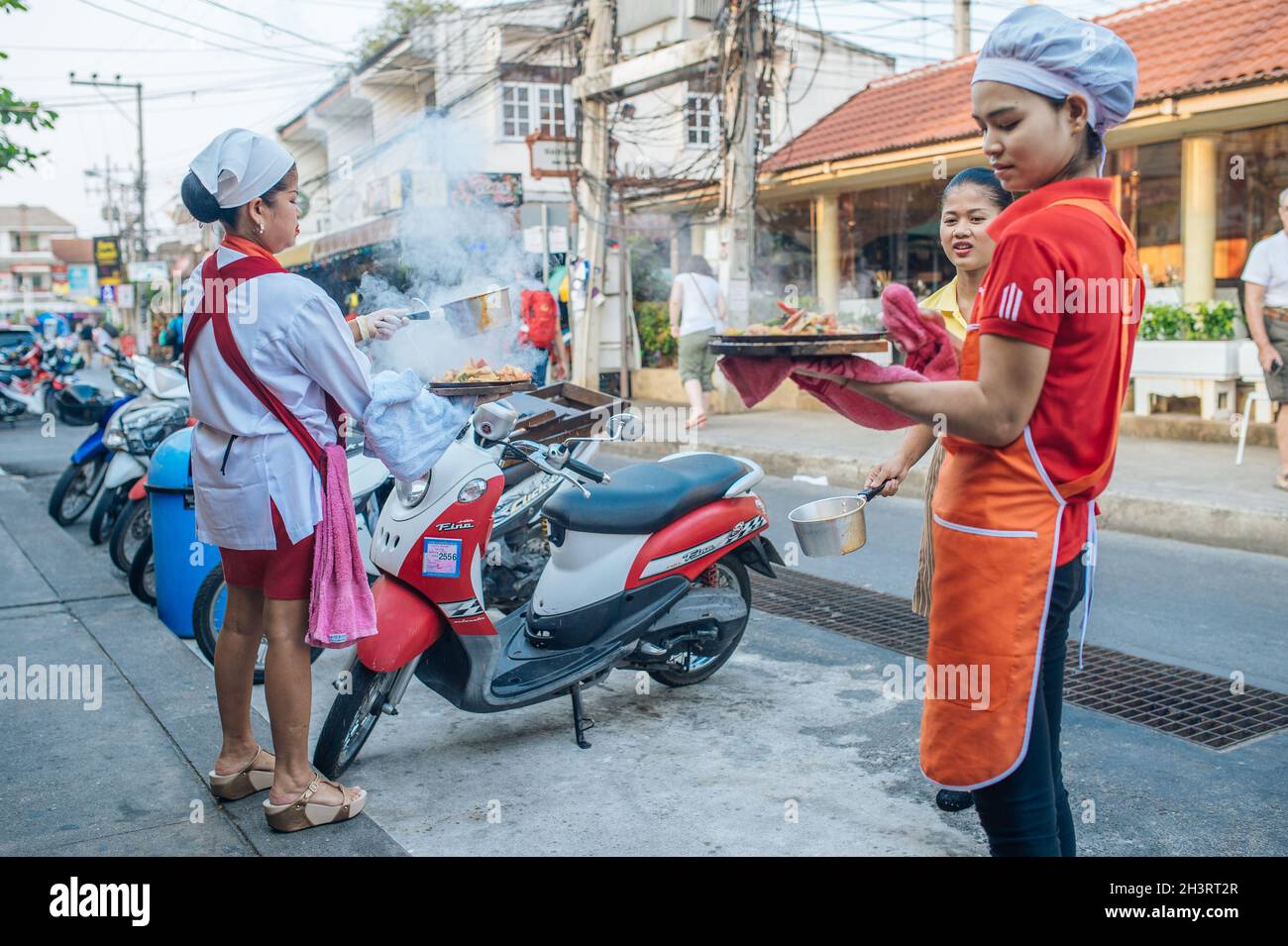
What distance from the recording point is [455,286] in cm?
573

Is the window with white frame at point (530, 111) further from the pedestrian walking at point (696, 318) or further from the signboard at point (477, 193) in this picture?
the signboard at point (477, 193)

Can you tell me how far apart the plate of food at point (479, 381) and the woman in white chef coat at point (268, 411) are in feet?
2.41

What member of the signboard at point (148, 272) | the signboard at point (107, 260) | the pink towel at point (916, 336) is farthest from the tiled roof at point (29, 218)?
the pink towel at point (916, 336)

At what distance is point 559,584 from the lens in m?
4.14

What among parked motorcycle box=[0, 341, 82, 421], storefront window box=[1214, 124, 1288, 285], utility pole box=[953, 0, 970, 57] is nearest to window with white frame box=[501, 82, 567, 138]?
utility pole box=[953, 0, 970, 57]

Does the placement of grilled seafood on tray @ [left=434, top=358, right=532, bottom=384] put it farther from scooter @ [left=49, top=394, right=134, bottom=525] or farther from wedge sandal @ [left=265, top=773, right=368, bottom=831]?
scooter @ [left=49, top=394, right=134, bottom=525]

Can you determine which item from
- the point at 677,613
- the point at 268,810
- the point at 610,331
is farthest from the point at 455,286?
the point at 610,331

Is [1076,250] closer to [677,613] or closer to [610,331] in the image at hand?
[677,613]

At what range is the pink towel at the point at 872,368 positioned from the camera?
184 centimetres

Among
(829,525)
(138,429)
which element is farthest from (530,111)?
(829,525)

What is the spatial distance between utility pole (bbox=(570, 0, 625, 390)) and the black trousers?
13436mm

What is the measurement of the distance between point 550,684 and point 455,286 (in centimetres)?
252

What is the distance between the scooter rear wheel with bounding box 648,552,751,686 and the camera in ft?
14.7

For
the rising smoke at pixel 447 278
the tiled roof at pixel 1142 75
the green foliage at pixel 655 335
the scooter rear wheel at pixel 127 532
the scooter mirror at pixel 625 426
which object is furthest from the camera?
the green foliage at pixel 655 335
